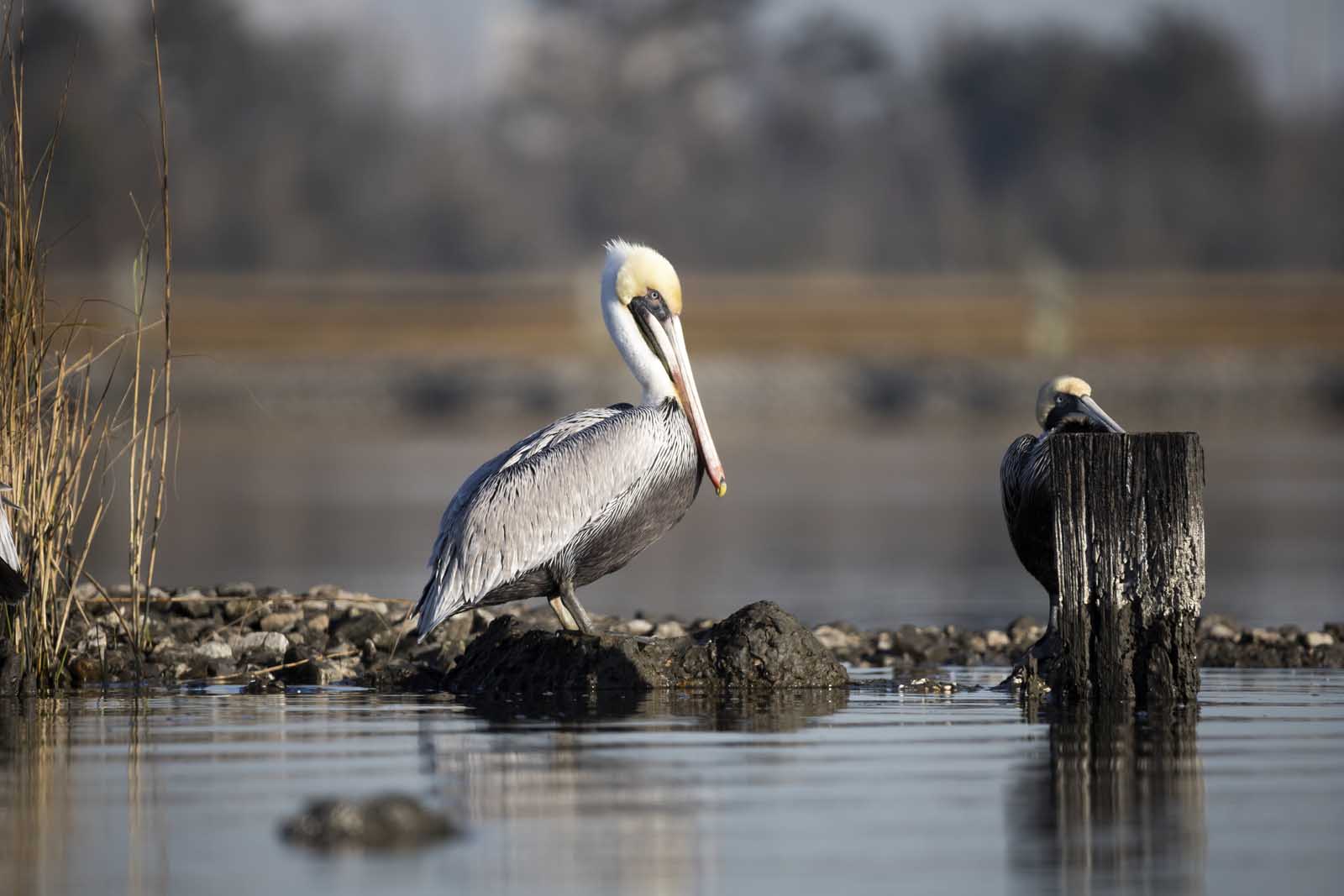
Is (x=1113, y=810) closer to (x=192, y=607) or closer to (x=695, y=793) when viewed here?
(x=695, y=793)

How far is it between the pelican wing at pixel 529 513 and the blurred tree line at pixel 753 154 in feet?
189

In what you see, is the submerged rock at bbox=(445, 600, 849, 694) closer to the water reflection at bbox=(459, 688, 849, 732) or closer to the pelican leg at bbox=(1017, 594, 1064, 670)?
the water reflection at bbox=(459, 688, 849, 732)

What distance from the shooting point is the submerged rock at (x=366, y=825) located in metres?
4.33

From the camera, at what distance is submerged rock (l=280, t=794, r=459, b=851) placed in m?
4.33

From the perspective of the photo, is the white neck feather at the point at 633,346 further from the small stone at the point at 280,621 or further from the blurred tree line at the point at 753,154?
the blurred tree line at the point at 753,154

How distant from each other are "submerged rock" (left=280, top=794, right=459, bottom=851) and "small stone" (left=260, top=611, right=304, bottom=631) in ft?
12.6

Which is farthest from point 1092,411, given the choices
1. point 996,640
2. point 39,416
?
point 39,416

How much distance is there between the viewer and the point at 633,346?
7605 mm

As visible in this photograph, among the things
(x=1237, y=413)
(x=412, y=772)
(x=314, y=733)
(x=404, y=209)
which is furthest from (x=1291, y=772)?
(x=404, y=209)

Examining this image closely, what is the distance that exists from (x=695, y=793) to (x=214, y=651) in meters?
3.14

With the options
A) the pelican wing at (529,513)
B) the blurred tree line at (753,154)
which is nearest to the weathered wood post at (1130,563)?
the pelican wing at (529,513)

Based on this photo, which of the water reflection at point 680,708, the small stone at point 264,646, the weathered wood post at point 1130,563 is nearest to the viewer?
the water reflection at point 680,708

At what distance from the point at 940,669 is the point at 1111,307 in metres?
40.8

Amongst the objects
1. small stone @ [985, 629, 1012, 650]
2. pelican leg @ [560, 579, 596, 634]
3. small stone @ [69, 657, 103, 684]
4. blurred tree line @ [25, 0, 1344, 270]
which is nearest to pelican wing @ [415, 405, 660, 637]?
pelican leg @ [560, 579, 596, 634]
